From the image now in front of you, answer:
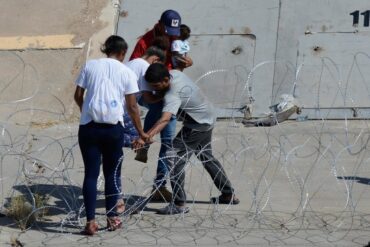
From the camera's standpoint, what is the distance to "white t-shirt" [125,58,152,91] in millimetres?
7588

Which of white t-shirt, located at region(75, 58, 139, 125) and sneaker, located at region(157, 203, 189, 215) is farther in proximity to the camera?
sneaker, located at region(157, 203, 189, 215)

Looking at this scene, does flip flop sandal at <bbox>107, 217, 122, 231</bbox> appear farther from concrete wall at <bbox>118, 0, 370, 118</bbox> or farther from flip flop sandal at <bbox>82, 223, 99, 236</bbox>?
concrete wall at <bbox>118, 0, 370, 118</bbox>

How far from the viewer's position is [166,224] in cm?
736

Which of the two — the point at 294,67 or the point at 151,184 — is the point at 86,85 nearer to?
the point at 151,184

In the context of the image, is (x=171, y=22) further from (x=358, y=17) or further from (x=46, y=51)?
(x=358, y=17)

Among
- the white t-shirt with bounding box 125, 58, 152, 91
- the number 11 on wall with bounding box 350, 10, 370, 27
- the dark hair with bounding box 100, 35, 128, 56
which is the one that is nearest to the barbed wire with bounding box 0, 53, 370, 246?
the number 11 on wall with bounding box 350, 10, 370, 27

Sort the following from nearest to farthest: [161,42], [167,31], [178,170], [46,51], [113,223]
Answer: [113,223], [178,170], [161,42], [167,31], [46,51]

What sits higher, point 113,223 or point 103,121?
point 103,121

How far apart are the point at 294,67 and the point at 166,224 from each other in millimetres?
3988

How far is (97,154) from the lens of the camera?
7.02 metres

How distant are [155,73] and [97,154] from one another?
79 cm

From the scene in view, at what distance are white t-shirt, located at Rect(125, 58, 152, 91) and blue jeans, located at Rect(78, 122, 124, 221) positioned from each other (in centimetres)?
63

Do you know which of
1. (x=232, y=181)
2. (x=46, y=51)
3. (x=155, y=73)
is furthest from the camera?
(x=46, y=51)

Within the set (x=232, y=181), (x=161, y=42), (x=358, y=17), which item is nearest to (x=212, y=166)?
(x=232, y=181)
